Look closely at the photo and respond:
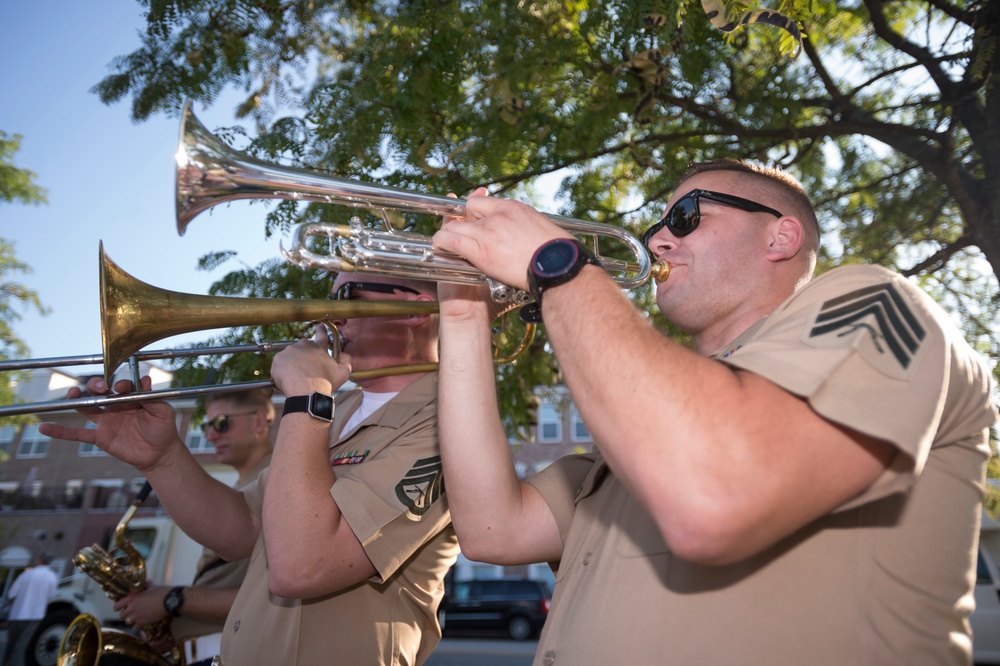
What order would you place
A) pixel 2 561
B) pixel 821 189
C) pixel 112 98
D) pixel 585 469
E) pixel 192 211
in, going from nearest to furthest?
pixel 192 211
pixel 585 469
pixel 112 98
pixel 821 189
pixel 2 561

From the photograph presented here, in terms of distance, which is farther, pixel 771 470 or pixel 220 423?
pixel 220 423

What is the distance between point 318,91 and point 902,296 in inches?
129

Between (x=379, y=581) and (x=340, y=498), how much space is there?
0.34 metres

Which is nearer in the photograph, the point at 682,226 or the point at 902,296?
the point at 902,296

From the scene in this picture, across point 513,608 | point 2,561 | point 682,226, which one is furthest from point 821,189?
point 2,561

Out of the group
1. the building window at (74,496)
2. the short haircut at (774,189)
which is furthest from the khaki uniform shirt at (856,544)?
the building window at (74,496)

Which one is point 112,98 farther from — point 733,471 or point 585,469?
point 733,471

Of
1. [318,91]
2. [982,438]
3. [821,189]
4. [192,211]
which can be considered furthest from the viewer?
[821,189]

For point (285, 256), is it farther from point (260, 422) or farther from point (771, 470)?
point (260, 422)

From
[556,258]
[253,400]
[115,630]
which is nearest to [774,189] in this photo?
[556,258]

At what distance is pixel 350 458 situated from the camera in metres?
2.81

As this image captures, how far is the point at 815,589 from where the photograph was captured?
1.41 m

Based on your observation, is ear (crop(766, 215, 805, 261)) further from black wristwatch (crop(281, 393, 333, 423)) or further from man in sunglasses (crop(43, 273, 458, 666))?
black wristwatch (crop(281, 393, 333, 423))

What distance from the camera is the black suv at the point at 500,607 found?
16.9 meters
